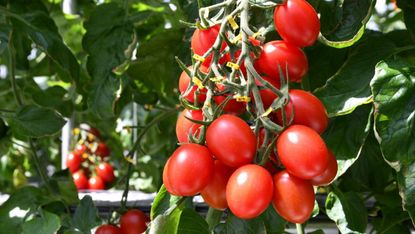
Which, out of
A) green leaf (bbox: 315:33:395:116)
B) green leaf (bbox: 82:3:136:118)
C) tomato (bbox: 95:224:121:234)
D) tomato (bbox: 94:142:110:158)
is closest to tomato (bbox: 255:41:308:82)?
green leaf (bbox: 315:33:395:116)

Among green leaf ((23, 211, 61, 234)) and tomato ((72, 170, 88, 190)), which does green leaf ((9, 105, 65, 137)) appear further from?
tomato ((72, 170, 88, 190))

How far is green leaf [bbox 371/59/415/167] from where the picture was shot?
621mm

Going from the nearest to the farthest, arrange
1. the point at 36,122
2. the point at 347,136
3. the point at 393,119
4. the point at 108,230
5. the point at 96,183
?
the point at 393,119
the point at 347,136
the point at 108,230
the point at 36,122
the point at 96,183

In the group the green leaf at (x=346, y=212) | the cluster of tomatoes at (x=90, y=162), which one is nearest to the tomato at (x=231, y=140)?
the green leaf at (x=346, y=212)

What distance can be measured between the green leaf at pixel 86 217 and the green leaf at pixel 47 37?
25 cm

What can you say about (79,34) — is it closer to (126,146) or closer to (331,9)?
(126,146)

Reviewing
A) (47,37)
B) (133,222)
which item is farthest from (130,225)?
(47,37)

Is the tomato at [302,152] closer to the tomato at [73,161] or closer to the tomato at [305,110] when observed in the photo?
the tomato at [305,110]

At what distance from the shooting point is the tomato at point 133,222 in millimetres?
847

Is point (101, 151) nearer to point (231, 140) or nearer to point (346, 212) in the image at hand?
point (346, 212)

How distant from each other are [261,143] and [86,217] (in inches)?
17.3

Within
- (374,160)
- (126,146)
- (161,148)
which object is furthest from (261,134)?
(126,146)

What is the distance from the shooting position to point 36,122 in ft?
3.30

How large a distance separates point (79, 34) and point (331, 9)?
0.92 meters
